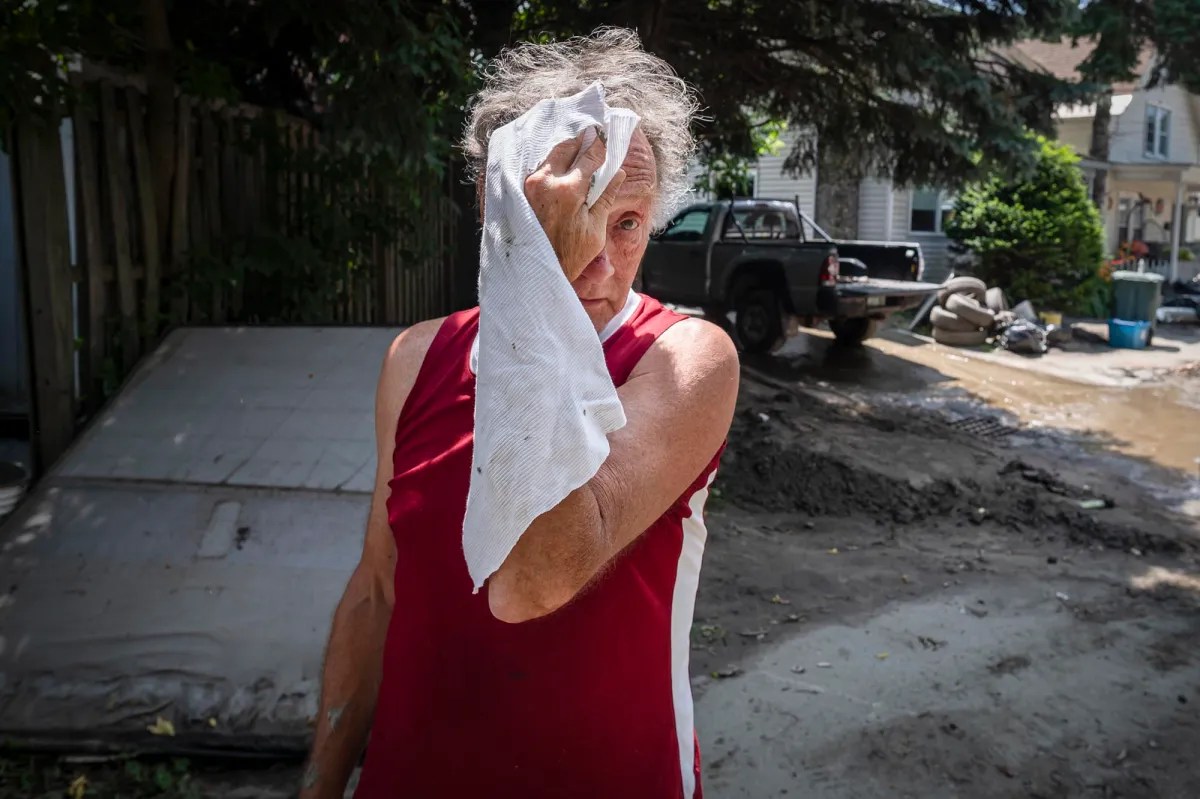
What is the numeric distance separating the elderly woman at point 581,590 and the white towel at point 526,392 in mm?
235

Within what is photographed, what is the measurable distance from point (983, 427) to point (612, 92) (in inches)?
397

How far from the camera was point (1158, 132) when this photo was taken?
96.5ft

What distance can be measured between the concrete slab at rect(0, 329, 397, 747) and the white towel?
8.78 ft

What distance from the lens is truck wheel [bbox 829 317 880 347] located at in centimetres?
1445

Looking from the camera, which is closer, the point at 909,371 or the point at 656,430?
the point at 656,430

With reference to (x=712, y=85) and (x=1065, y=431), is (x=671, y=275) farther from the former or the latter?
(x=1065, y=431)

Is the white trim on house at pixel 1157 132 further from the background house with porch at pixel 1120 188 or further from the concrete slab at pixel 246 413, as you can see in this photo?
the concrete slab at pixel 246 413

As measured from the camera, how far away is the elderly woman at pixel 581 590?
1426mm

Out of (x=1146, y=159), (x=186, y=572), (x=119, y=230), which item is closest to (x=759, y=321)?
(x=119, y=230)

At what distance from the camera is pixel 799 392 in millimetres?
11367

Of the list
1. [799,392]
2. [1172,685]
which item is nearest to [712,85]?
[799,392]

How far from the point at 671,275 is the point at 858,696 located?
10914 millimetres

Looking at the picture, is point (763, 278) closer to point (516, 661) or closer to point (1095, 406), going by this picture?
point (1095, 406)

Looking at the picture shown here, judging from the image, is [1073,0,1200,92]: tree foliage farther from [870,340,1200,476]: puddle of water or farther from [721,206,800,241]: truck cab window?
[721,206,800,241]: truck cab window
